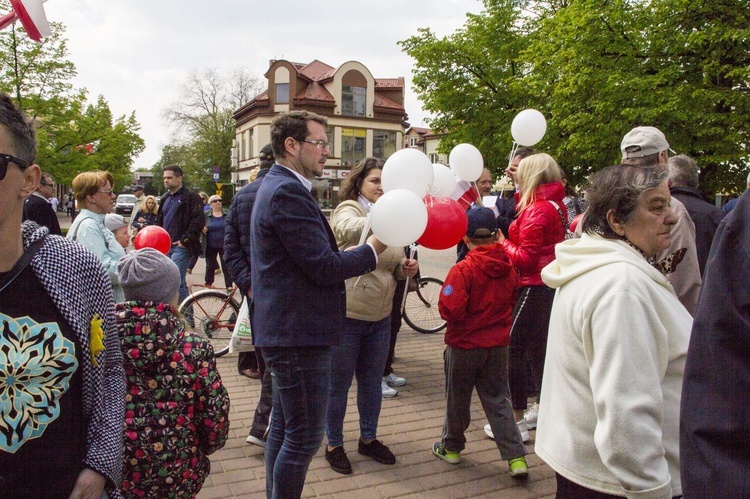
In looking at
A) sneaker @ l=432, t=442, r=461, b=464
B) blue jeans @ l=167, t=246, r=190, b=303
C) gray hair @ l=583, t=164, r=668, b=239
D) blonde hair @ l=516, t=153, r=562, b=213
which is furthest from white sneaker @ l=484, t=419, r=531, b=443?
blue jeans @ l=167, t=246, r=190, b=303

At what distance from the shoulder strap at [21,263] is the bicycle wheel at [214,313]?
543 cm

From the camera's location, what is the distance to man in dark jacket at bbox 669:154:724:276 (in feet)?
11.7

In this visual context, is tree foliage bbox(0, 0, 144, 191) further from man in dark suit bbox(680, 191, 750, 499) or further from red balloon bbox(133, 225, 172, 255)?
man in dark suit bbox(680, 191, 750, 499)

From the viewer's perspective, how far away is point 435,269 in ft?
49.9

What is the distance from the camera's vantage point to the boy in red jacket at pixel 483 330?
376cm

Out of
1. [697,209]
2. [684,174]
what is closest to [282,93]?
[684,174]

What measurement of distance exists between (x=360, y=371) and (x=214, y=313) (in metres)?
3.69

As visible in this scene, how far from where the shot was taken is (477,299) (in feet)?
12.4

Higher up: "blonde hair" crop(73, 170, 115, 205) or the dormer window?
the dormer window

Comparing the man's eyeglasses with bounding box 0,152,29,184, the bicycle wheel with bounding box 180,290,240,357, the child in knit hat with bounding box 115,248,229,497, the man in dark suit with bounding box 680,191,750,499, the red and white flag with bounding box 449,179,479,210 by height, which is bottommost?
the bicycle wheel with bounding box 180,290,240,357

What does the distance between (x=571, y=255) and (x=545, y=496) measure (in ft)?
7.16

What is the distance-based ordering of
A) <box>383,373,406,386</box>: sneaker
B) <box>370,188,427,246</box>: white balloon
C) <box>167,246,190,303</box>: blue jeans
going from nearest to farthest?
<box>370,188,427,246</box>: white balloon → <box>383,373,406,386</box>: sneaker → <box>167,246,190,303</box>: blue jeans

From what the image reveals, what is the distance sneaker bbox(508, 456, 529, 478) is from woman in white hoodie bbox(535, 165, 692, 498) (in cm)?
169

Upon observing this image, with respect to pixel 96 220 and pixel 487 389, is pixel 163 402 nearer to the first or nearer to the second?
pixel 487 389
